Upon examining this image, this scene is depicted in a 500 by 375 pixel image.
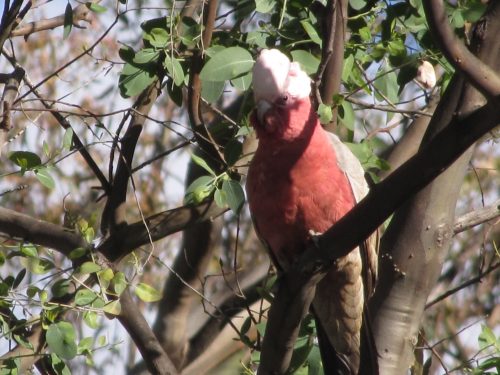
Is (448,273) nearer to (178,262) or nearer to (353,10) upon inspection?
(178,262)

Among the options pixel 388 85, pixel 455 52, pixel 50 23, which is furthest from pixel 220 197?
pixel 455 52

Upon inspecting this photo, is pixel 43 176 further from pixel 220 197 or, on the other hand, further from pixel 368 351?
pixel 368 351

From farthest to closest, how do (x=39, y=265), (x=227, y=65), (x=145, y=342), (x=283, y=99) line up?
1. (x=145, y=342)
2. (x=39, y=265)
3. (x=227, y=65)
4. (x=283, y=99)

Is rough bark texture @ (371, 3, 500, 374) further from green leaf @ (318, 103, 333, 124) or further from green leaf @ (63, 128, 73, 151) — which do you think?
green leaf @ (63, 128, 73, 151)

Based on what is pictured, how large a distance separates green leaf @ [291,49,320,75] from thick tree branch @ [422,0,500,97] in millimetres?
1479

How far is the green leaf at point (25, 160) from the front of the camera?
12.9 feet

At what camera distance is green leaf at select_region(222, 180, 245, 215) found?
4.00 metres

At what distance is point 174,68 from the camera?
409 cm

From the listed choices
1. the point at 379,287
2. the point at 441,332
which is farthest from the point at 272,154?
the point at 441,332

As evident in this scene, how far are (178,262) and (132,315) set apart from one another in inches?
64.4

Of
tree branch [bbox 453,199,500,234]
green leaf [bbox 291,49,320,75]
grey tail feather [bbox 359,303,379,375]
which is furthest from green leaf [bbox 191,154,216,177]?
tree branch [bbox 453,199,500,234]

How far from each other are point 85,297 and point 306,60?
4.53 feet

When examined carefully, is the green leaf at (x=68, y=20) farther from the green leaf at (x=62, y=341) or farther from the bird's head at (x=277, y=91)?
the green leaf at (x=62, y=341)

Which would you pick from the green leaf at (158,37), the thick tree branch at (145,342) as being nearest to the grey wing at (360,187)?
the green leaf at (158,37)
